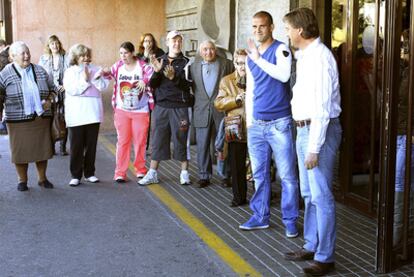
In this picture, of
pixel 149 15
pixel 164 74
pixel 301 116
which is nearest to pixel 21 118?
pixel 164 74

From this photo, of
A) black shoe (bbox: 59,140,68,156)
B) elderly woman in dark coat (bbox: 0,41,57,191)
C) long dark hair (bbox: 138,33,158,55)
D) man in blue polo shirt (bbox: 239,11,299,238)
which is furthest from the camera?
black shoe (bbox: 59,140,68,156)

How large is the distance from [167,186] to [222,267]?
2.96m

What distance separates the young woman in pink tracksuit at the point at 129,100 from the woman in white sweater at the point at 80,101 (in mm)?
227

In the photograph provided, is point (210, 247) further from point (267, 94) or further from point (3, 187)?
point (3, 187)

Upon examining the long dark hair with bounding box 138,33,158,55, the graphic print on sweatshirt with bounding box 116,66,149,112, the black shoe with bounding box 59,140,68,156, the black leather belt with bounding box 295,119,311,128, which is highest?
the long dark hair with bounding box 138,33,158,55

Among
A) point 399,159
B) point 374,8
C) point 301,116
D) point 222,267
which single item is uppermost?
point 374,8

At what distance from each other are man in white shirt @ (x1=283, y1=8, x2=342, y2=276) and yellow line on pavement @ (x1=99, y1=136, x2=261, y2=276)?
52cm

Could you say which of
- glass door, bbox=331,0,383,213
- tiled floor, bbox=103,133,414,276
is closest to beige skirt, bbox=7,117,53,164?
tiled floor, bbox=103,133,414,276

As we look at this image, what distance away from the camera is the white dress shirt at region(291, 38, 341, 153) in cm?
434

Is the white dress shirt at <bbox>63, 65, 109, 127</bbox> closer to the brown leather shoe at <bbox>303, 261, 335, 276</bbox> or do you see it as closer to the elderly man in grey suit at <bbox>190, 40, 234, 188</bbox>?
the elderly man in grey suit at <bbox>190, 40, 234, 188</bbox>

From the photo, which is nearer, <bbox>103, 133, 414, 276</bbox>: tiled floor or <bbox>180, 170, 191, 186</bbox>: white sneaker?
<bbox>103, 133, 414, 276</bbox>: tiled floor

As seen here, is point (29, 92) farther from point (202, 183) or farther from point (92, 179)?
point (202, 183)

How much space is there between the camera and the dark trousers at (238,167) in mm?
6594

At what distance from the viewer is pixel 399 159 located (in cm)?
495
